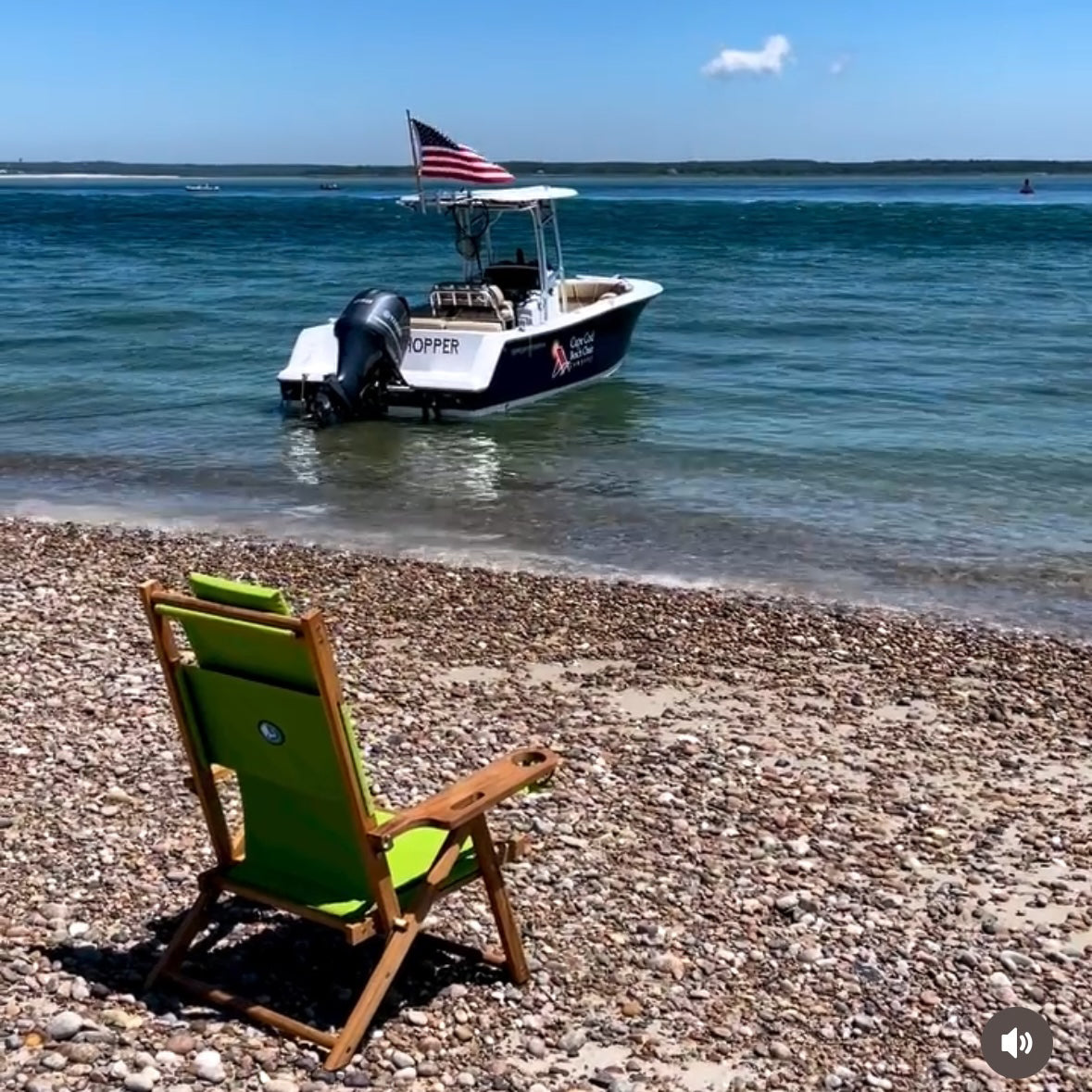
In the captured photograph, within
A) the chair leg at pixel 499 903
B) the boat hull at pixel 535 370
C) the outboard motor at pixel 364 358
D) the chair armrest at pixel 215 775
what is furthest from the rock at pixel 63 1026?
the boat hull at pixel 535 370

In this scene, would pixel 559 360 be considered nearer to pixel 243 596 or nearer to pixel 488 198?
pixel 488 198

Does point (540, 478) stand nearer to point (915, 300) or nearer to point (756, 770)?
point (756, 770)

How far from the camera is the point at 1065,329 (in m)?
26.6

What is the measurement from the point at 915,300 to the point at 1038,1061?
95.9ft

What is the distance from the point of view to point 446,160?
17.0 m

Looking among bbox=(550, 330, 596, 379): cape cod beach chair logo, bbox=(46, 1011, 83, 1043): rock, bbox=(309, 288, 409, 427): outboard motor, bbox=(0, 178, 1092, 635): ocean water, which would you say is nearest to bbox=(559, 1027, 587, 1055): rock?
bbox=(46, 1011, 83, 1043): rock

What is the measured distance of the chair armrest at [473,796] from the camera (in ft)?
14.2

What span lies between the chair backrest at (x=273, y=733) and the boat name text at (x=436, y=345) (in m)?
12.9

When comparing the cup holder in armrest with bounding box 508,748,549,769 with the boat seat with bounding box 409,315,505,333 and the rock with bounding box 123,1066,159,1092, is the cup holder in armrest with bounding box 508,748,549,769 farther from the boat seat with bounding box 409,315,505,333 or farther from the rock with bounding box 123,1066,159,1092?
the boat seat with bounding box 409,315,505,333

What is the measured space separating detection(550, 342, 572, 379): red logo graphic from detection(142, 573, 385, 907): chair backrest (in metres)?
13.9

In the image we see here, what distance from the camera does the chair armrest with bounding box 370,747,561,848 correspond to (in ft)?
14.2

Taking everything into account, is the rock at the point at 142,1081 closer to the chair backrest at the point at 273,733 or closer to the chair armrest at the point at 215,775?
the chair backrest at the point at 273,733

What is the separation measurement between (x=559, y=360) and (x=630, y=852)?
13111mm

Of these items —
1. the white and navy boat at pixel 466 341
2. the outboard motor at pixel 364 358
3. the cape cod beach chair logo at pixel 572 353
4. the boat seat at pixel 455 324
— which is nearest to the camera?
the outboard motor at pixel 364 358
